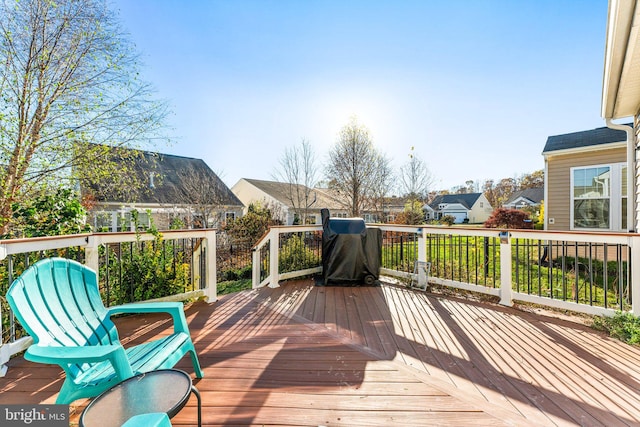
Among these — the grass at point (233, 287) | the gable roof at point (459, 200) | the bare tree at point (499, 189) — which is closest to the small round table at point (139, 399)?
the grass at point (233, 287)

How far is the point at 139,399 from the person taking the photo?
1.15 m

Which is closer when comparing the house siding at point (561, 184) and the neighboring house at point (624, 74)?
the neighboring house at point (624, 74)

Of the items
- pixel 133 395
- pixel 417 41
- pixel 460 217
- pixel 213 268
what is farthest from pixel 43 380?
pixel 460 217

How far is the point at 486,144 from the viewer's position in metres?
14.9

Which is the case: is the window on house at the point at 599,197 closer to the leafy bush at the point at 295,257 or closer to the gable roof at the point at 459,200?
the leafy bush at the point at 295,257

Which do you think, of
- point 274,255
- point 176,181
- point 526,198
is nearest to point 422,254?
point 274,255

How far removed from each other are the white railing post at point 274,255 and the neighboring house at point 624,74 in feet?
14.7

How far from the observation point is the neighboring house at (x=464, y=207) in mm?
34594

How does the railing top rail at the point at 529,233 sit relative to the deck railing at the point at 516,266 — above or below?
above

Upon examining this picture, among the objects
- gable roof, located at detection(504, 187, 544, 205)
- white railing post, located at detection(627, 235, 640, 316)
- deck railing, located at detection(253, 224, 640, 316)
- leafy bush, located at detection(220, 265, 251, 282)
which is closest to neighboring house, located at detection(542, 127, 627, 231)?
deck railing, located at detection(253, 224, 640, 316)

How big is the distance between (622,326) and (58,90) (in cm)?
872

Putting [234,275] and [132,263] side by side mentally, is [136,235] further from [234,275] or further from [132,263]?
[234,275]

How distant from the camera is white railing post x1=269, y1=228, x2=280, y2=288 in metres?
4.48

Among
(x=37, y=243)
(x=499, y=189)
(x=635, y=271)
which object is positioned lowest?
(x=635, y=271)
